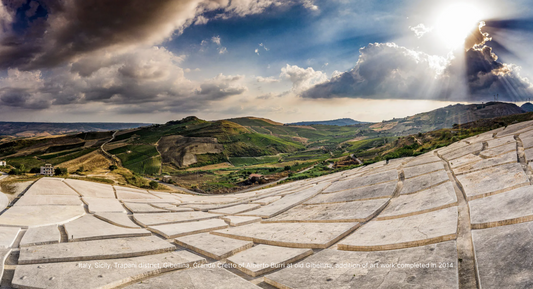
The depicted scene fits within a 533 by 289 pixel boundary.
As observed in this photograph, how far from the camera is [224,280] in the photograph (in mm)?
6344

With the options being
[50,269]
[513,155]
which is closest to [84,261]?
[50,269]

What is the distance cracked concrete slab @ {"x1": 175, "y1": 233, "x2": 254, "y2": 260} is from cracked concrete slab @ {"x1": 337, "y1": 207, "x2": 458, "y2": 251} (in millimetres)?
3644

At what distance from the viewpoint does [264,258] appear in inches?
306

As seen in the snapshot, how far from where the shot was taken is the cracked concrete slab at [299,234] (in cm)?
879

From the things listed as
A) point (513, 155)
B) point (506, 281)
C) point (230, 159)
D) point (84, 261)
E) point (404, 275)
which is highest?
point (513, 155)

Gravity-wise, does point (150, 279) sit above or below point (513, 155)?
below

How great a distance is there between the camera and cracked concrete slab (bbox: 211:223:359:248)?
346 inches

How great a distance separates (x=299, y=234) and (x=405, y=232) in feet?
12.9

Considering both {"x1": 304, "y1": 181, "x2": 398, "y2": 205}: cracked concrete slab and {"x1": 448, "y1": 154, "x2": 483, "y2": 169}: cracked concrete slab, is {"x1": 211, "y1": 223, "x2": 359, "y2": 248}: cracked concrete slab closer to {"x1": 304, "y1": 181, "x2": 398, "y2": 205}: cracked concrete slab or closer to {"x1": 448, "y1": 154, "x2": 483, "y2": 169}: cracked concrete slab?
{"x1": 304, "y1": 181, "x2": 398, "y2": 205}: cracked concrete slab

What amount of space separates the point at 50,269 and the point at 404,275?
30.5ft

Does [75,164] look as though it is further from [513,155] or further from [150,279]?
[513,155]

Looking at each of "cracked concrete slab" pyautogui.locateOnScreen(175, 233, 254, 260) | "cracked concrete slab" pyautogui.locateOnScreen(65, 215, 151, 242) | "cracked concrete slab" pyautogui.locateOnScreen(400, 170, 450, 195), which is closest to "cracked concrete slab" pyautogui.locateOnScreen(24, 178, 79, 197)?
"cracked concrete slab" pyautogui.locateOnScreen(65, 215, 151, 242)

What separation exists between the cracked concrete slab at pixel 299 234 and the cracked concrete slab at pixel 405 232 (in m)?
0.50

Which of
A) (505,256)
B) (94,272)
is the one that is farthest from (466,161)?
(94,272)
